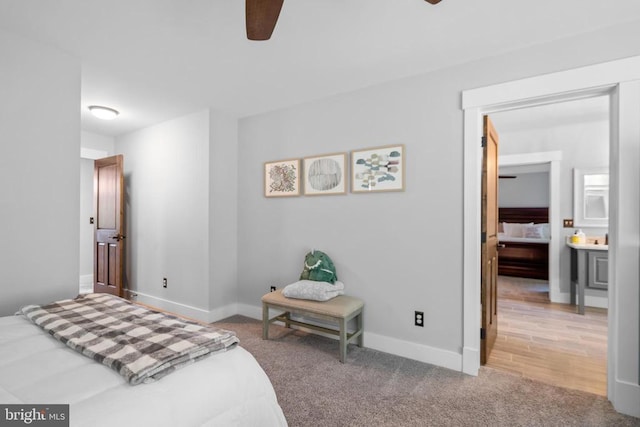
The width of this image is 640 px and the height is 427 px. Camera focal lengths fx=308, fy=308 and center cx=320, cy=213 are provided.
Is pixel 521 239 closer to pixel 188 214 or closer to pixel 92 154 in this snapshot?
pixel 188 214

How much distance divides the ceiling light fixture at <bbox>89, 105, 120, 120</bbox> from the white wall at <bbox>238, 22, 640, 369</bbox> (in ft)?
6.34

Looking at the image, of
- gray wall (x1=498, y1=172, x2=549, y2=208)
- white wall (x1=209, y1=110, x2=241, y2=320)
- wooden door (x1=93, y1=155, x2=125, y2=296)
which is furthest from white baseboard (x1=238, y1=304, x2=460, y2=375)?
gray wall (x1=498, y1=172, x2=549, y2=208)

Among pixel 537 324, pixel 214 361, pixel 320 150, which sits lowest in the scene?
pixel 537 324

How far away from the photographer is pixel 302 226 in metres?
3.30

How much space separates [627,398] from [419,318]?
1.29 m

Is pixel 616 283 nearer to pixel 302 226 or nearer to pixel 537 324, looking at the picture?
pixel 537 324

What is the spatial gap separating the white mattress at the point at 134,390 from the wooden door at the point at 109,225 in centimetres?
305

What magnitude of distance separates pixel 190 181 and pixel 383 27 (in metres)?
2.69

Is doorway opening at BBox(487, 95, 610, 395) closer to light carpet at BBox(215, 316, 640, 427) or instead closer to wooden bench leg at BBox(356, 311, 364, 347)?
light carpet at BBox(215, 316, 640, 427)

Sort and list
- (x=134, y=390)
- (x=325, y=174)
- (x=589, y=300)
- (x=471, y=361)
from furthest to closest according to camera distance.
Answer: (x=589, y=300) < (x=325, y=174) < (x=471, y=361) < (x=134, y=390)

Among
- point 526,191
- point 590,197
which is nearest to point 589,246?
point 590,197

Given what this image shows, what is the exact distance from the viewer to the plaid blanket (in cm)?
112

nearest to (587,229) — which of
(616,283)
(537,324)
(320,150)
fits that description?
(537,324)

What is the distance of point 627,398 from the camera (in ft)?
6.22
